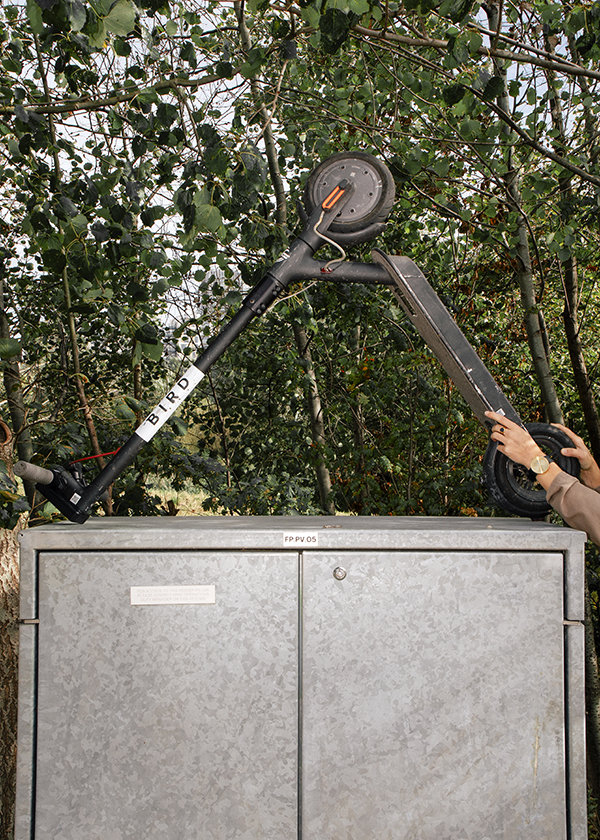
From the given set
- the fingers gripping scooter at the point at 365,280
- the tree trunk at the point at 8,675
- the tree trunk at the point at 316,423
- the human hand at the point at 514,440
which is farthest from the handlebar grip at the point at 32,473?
the tree trunk at the point at 316,423

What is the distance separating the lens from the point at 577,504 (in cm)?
180

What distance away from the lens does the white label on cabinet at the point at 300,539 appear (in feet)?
5.42

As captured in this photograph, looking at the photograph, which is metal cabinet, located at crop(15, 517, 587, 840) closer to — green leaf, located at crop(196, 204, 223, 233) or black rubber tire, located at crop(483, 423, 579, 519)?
black rubber tire, located at crop(483, 423, 579, 519)

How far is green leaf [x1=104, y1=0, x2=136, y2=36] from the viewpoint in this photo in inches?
63.1

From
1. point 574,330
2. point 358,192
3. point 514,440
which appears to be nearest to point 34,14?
point 358,192

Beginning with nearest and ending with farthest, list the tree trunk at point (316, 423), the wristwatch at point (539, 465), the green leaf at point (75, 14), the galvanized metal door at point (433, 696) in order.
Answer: the green leaf at point (75, 14) → the galvanized metal door at point (433, 696) → the wristwatch at point (539, 465) → the tree trunk at point (316, 423)

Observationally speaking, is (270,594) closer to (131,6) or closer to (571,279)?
(131,6)

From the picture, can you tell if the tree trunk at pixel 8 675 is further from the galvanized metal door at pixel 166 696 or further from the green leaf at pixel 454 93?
the green leaf at pixel 454 93

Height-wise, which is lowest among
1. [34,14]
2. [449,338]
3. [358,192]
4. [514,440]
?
[514,440]

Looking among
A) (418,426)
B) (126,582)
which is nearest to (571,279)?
(418,426)

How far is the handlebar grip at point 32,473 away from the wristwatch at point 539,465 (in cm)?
133

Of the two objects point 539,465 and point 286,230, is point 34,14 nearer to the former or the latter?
point 539,465

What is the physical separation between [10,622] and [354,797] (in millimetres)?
1462

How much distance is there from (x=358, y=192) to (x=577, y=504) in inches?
43.1
